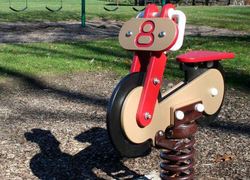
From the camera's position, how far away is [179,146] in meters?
2.24

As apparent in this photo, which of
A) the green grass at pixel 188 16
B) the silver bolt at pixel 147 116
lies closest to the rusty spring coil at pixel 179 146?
the silver bolt at pixel 147 116

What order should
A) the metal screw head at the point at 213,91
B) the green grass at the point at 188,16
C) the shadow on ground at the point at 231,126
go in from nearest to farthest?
the metal screw head at the point at 213,91 → the shadow on ground at the point at 231,126 → the green grass at the point at 188,16

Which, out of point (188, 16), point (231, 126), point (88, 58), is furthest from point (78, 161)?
point (188, 16)

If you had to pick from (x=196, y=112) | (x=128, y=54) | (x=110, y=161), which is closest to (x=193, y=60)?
(x=196, y=112)

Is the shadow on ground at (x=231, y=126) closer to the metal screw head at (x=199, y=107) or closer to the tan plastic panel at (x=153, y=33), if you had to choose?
the metal screw head at (x=199, y=107)

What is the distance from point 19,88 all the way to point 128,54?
94.7 inches

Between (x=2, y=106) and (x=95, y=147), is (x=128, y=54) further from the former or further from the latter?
(x=95, y=147)

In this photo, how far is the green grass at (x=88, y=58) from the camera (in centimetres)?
591

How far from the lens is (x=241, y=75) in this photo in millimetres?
5676

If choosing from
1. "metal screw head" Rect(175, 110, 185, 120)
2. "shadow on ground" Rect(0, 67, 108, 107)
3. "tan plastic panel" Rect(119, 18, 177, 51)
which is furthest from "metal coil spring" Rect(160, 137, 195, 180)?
"shadow on ground" Rect(0, 67, 108, 107)

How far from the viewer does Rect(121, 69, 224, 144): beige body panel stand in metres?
2.04

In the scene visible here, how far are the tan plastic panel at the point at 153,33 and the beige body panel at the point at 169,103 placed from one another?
0.63ft

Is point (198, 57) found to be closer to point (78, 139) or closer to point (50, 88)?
point (78, 139)

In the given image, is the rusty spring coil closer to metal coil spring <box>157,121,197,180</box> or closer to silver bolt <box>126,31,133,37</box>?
metal coil spring <box>157,121,197,180</box>
